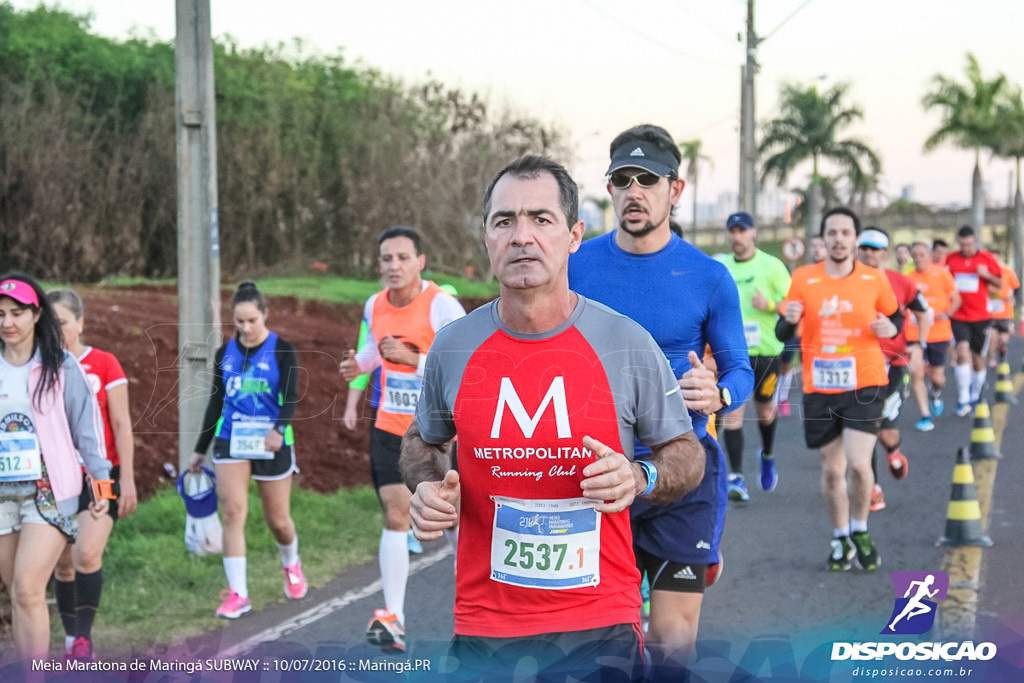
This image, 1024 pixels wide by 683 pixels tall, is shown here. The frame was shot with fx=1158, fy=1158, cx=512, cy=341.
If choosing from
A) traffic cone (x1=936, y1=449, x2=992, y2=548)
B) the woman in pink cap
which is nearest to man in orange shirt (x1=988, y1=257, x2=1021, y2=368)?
traffic cone (x1=936, y1=449, x2=992, y2=548)

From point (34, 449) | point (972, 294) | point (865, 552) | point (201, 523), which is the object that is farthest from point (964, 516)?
point (972, 294)

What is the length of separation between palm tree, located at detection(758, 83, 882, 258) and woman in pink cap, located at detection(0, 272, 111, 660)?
1756 inches

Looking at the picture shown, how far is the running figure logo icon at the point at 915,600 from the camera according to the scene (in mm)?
5863

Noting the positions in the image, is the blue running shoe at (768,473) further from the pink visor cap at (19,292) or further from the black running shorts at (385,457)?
the pink visor cap at (19,292)

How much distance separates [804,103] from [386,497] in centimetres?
4518

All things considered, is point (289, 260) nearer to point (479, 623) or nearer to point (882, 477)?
point (882, 477)

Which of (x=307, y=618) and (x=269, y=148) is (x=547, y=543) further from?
(x=269, y=148)

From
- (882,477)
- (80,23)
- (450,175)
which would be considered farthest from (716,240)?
(882,477)

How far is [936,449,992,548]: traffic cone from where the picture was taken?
25.4ft

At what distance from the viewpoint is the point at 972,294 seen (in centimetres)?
1527

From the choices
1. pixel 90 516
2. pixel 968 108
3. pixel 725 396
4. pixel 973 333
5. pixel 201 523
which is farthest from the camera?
pixel 968 108

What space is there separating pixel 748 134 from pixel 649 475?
21.7 meters

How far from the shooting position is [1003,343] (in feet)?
59.8

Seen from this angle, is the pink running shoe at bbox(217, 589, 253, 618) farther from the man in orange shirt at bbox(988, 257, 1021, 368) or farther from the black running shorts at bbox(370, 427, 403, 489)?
the man in orange shirt at bbox(988, 257, 1021, 368)
